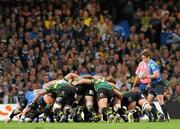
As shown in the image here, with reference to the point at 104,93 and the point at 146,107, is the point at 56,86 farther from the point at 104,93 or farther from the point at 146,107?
the point at 146,107

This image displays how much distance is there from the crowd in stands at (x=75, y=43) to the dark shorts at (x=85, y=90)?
526cm

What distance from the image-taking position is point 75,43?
3011cm

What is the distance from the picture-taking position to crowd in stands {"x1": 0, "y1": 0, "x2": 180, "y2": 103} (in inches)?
1115

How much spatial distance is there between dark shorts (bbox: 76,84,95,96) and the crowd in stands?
207 inches

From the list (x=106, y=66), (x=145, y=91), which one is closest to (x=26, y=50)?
(x=106, y=66)

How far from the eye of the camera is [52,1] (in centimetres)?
3209

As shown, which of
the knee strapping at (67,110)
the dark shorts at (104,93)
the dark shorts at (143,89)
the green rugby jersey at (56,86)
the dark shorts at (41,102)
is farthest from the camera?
the dark shorts at (143,89)

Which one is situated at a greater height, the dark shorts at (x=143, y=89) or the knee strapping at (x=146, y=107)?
the dark shorts at (x=143, y=89)

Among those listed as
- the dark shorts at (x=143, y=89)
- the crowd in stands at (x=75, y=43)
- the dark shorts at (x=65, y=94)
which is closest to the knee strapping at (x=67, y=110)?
the dark shorts at (x=65, y=94)

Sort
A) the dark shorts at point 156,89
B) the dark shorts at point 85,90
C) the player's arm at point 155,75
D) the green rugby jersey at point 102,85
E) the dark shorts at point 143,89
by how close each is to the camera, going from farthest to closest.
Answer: the dark shorts at point 143,89
the dark shorts at point 156,89
the player's arm at point 155,75
the dark shorts at point 85,90
the green rugby jersey at point 102,85

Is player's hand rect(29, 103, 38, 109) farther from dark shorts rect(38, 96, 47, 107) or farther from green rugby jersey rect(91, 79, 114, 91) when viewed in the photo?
green rugby jersey rect(91, 79, 114, 91)

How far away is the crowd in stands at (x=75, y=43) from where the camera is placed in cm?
2831

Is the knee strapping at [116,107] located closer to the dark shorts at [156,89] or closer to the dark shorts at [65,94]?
the dark shorts at [65,94]

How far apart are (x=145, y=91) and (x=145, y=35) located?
29.2 ft
